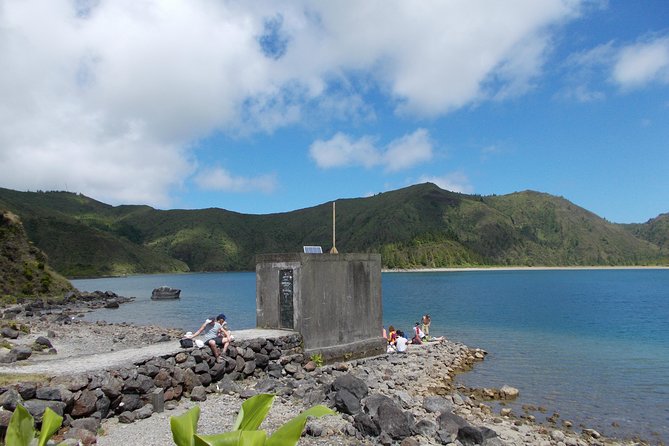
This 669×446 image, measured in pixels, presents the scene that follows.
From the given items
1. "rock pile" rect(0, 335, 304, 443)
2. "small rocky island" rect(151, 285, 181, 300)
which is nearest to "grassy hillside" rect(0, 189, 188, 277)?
"small rocky island" rect(151, 285, 181, 300)

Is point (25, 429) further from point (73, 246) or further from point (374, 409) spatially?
point (73, 246)

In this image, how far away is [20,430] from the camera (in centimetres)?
174

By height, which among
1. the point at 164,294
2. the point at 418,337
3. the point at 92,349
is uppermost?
the point at 164,294

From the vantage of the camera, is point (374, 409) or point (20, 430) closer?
point (20, 430)

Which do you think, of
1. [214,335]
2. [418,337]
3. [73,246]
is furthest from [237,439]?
[73,246]

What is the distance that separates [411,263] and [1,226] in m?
144

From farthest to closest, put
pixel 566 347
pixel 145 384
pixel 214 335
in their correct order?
pixel 566 347 < pixel 214 335 < pixel 145 384

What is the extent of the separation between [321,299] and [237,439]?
15.3 m

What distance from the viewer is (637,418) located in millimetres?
16000

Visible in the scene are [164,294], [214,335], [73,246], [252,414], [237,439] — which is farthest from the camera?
[73,246]

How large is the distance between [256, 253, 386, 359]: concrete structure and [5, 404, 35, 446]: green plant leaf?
47.1 ft

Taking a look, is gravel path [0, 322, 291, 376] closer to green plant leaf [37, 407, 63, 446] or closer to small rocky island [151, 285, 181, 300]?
green plant leaf [37, 407, 63, 446]

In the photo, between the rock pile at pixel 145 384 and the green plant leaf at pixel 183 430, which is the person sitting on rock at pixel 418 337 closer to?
the rock pile at pixel 145 384

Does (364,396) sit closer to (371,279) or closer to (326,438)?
(326,438)
